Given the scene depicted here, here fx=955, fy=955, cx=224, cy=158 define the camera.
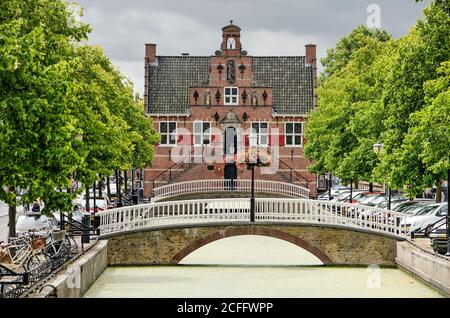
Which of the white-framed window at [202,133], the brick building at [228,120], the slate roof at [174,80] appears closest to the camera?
the brick building at [228,120]

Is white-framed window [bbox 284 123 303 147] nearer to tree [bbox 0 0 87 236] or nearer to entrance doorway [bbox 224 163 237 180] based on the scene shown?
entrance doorway [bbox 224 163 237 180]

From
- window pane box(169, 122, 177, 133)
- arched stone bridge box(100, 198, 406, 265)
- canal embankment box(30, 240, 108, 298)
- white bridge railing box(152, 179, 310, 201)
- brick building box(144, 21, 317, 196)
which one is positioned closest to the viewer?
canal embankment box(30, 240, 108, 298)

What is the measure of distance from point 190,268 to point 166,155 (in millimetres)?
42074

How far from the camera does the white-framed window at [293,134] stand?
7381cm

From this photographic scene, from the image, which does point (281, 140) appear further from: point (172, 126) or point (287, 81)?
point (172, 126)

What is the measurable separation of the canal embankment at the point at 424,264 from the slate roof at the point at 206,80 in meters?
43.7

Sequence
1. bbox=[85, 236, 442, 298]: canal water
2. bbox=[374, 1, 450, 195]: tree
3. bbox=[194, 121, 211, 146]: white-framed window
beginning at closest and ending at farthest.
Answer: bbox=[85, 236, 442, 298]: canal water, bbox=[374, 1, 450, 195]: tree, bbox=[194, 121, 211, 146]: white-framed window

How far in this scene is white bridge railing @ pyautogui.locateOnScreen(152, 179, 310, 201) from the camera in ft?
210

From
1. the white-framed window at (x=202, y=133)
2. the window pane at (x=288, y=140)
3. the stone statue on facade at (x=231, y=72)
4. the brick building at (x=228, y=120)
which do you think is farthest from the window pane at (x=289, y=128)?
the white-framed window at (x=202, y=133)

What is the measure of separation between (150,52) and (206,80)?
5.25 m

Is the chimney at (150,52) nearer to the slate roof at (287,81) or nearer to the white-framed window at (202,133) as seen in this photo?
the white-framed window at (202,133)

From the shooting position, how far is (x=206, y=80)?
249 ft

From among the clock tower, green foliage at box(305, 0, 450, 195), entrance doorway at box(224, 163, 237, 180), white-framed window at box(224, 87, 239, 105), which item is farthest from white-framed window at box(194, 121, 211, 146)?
green foliage at box(305, 0, 450, 195)

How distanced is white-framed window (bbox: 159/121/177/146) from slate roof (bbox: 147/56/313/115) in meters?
0.94
